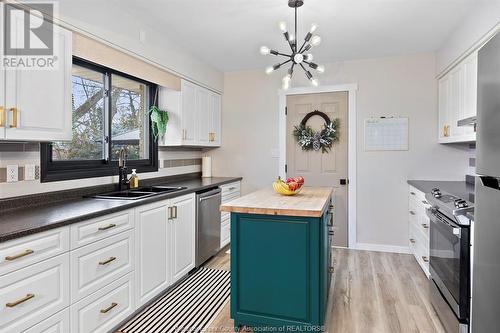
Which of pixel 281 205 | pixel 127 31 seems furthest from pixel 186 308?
pixel 127 31

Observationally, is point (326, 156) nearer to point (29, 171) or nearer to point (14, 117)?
point (29, 171)

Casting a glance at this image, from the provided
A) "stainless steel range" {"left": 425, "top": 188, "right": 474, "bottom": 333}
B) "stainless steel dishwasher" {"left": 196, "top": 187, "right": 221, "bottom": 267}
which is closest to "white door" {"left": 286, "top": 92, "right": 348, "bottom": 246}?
"stainless steel dishwasher" {"left": 196, "top": 187, "right": 221, "bottom": 267}

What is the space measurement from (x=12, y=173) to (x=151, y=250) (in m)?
1.10

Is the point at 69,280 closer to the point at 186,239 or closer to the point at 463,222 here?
the point at 186,239

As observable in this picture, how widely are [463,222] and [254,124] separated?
314 cm

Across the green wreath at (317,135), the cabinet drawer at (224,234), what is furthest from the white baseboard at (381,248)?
the cabinet drawer at (224,234)

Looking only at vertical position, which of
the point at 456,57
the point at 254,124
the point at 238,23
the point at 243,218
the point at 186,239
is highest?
the point at 238,23

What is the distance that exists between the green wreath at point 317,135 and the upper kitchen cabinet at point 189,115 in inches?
48.3

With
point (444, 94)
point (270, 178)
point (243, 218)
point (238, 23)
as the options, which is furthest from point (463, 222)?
point (270, 178)

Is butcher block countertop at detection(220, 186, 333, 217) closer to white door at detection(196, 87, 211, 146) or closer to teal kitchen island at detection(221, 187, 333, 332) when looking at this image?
teal kitchen island at detection(221, 187, 333, 332)

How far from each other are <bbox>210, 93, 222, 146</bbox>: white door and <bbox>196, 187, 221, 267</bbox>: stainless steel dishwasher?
3.29 ft

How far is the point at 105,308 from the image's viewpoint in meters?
2.06

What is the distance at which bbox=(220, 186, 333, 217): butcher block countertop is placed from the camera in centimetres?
200

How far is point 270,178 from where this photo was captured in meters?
4.59
